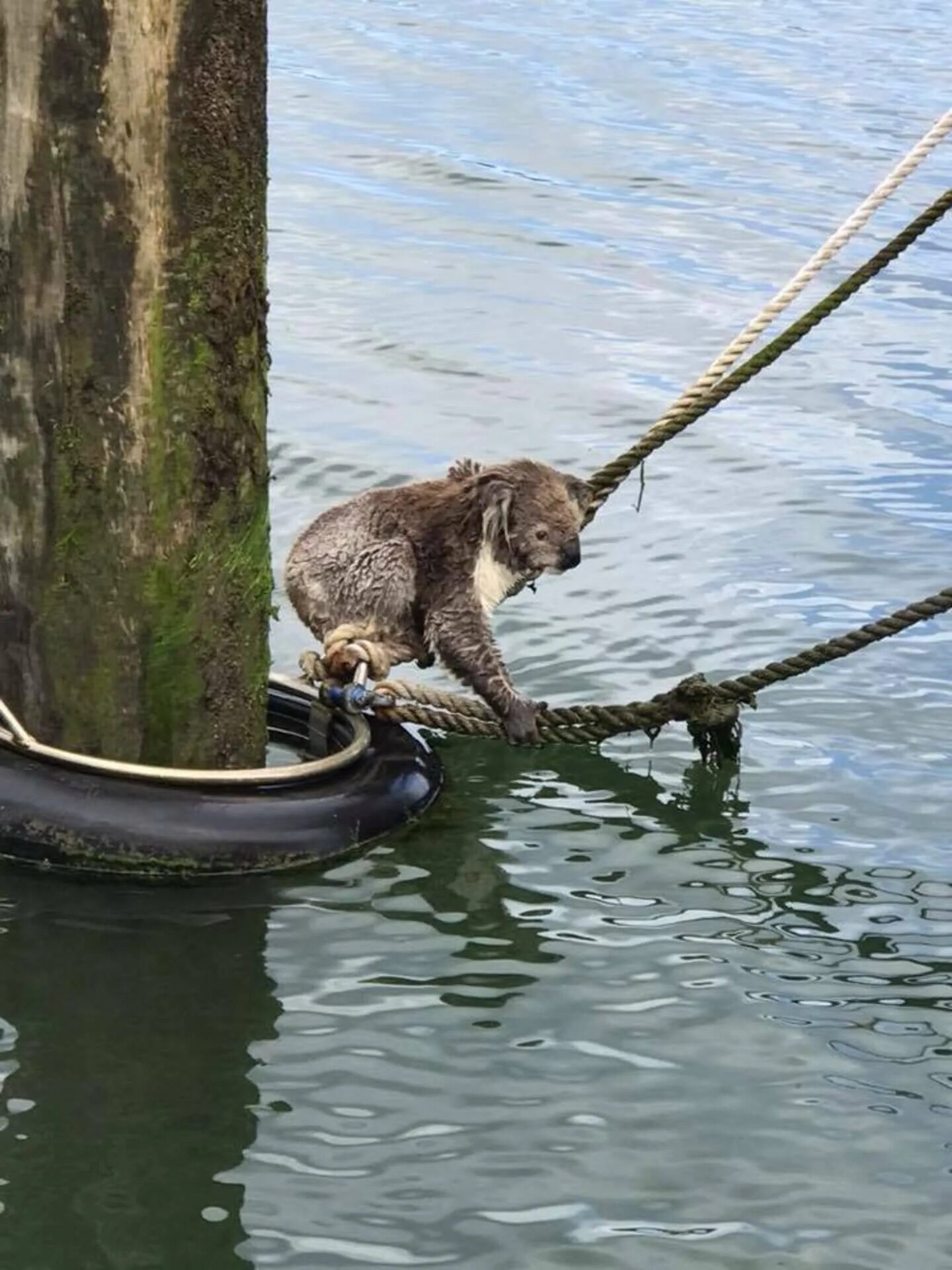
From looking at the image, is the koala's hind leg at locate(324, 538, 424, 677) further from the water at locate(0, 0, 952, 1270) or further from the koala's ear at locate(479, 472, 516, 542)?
the water at locate(0, 0, 952, 1270)

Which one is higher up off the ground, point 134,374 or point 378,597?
point 134,374

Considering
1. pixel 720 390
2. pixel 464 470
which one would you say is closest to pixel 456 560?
pixel 464 470

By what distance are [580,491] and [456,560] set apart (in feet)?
1.49

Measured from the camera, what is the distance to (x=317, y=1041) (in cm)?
553

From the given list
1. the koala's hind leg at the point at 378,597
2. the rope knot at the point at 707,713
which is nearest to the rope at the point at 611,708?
the rope knot at the point at 707,713

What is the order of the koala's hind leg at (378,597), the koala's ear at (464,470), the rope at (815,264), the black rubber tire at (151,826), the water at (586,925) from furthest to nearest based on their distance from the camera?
the koala's ear at (464,470) < the koala's hind leg at (378,597) < the rope at (815,264) < the black rubber tire at (151,826) < the water at (586,925)

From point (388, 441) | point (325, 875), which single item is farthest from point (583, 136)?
point (325, 875)

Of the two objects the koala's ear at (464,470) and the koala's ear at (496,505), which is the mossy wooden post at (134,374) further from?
the koala's ear at (464,470)

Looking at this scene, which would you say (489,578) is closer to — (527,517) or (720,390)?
(527,517)

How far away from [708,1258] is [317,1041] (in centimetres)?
119

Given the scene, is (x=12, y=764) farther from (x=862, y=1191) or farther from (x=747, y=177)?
(x=747, y=177)

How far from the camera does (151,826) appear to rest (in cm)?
609

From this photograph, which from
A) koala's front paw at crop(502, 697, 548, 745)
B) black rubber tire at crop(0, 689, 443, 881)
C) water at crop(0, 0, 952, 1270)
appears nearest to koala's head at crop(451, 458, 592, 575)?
koala's front paw at crop(502, 697, 548, 745)

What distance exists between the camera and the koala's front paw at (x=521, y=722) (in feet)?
22.6
